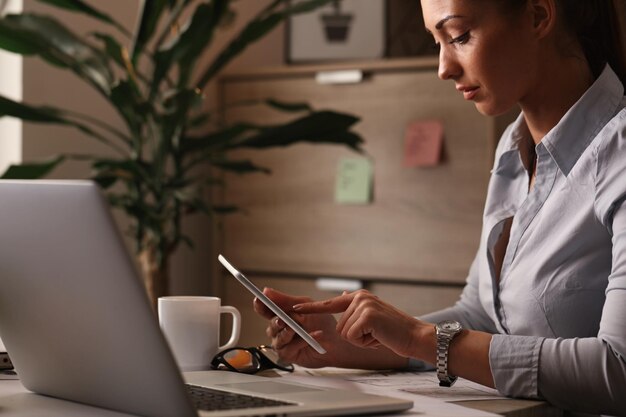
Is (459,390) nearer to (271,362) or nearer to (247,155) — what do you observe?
(271,362)

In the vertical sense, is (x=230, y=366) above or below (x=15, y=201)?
below

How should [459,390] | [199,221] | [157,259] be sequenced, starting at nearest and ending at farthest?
[459,390], [157,259], [199,221]

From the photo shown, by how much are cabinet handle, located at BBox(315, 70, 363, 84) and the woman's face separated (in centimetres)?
131

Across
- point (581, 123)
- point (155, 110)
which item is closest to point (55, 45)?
point (155, 110)

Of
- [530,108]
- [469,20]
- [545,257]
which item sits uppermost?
[469,20]

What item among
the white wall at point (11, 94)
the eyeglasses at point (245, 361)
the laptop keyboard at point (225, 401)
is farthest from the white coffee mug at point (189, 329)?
the white wall at point (11, 94)

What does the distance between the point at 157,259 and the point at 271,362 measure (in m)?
1.16

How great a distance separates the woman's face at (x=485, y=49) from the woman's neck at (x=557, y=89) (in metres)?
0.03

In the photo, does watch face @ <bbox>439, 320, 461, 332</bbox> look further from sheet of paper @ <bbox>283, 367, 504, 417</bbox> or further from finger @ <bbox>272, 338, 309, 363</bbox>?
finger @ <bbox>272, 338, 309, 363</bbox>

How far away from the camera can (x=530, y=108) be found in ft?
4.91

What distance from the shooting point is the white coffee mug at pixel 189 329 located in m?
1.34

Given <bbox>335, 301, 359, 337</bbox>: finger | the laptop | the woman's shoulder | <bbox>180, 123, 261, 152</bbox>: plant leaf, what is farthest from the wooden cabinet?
the laptop

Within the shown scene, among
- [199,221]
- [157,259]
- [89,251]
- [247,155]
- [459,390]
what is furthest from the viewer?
[199,221]

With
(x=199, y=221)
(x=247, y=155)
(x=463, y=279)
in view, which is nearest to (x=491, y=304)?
(x=463, y=279)
